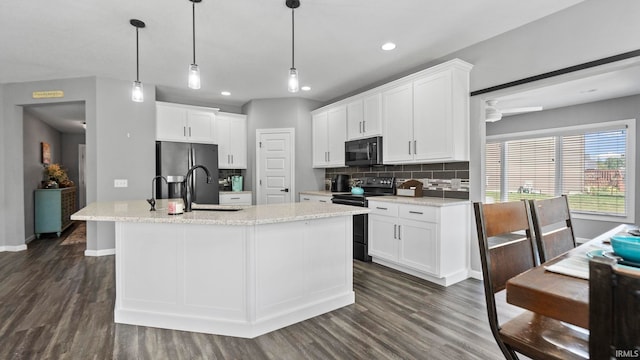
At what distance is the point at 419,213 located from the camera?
3.24 meters

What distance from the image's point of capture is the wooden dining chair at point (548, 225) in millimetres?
1413

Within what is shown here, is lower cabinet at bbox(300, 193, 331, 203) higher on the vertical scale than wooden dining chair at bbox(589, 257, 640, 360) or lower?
lower

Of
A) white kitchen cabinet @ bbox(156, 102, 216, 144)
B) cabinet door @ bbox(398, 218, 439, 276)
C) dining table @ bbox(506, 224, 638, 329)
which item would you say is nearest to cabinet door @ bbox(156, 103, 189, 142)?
white kitchen cabinet @ bbox(156, 102, 216, 144)

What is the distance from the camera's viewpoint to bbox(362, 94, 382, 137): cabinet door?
4094 mm

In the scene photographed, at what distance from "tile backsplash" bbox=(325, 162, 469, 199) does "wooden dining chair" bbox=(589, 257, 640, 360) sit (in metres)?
3.11

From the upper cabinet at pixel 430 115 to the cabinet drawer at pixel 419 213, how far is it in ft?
1.98

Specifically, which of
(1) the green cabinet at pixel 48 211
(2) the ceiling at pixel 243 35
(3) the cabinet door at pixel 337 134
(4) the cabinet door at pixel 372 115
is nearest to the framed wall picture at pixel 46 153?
(1) the green cabinet at pixel 48 211

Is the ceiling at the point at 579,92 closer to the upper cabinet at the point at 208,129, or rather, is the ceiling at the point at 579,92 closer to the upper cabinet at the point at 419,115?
the upper cabinet at the point at 419,115

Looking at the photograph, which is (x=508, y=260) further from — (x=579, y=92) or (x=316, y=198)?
(x=579, y=92)

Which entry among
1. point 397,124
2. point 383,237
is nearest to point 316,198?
point 383,237

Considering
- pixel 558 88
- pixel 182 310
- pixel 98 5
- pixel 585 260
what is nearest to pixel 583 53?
pixel 558 88

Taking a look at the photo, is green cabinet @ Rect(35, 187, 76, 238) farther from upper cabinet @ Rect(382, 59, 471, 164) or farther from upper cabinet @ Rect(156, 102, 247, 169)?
upper cabinet @ Rect(382, 59, 471, 164)

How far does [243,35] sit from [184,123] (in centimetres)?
248

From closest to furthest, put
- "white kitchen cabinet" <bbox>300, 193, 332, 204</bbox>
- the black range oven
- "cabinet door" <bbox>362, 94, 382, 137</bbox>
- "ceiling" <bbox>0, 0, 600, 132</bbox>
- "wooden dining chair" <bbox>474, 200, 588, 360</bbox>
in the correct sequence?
"wooden dining chair" <bbox>474, 200, 588, 360</bbox> < "ceiling" <bbox>0, 0, 600, 132</bbox> < the black range oven < "cabinet door" <bbox>362, 94, 382, 137</bbox> < "white kitchen cabinet" <bbox>300, 193, 332, 204</bbox>
